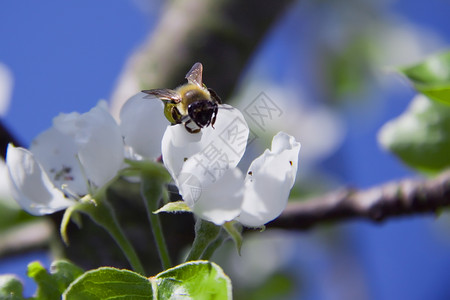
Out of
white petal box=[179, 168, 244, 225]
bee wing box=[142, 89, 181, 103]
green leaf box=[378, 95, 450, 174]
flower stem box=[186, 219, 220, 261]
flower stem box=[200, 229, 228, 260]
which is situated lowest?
green leaf box=[378, 95, 450, 174]

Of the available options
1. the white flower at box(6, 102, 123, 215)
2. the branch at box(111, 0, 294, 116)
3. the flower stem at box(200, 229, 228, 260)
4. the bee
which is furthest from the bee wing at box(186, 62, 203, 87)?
the branch at box(111, 0, 294, 116)

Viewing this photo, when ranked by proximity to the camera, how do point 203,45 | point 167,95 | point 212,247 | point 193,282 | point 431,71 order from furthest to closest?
point 203,45 → point 431,71 → point 167,95 → point 212,247 → point 193,282

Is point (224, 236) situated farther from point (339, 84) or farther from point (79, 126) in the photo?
point (339, 84)

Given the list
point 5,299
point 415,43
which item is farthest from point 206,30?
point 415,43

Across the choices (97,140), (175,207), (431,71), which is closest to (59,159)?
(97,140)

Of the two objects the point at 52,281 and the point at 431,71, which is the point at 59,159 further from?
the point at 431,71

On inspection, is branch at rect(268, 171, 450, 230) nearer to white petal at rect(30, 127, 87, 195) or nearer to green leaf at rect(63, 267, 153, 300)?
white petal at rect(30, 127, 87, 195)

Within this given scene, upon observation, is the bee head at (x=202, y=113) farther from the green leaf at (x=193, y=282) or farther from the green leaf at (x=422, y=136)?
the green leaf at (x=422, y=136)
